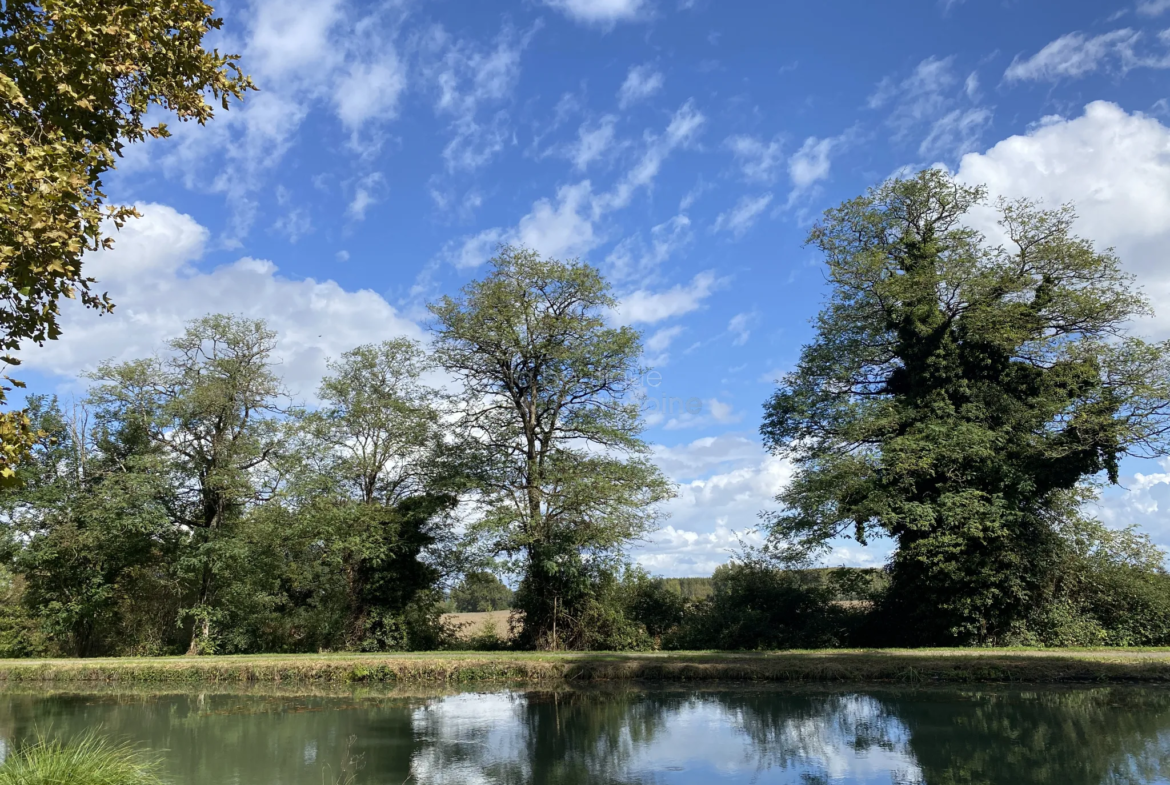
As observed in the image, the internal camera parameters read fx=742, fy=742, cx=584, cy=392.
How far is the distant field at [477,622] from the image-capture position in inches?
982

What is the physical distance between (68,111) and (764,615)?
19081 mm

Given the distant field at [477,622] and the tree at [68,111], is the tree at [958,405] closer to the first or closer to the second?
the distant field at [477,622]

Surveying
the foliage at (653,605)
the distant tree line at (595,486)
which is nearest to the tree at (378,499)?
the distant tree line at (595,486)

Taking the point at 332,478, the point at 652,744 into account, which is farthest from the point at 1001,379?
the point at 332,478

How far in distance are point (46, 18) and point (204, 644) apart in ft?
74.8

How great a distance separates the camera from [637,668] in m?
17.0

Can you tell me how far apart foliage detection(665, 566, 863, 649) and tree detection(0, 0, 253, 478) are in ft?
59.2

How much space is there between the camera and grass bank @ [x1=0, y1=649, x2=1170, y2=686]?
14609 mm

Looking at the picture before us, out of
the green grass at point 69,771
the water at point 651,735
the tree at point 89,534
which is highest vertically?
the tree at point 89,534

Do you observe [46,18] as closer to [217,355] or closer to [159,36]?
[159,36]

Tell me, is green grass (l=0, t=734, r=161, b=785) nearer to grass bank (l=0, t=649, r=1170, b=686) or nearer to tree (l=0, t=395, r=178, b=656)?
grass bank (l=0, t=649, r=1170, b=686)

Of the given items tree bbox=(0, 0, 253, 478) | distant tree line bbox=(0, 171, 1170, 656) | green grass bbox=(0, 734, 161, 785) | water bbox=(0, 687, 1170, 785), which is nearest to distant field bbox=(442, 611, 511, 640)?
distant tree line bbox=(0, 171, 1170, 656)

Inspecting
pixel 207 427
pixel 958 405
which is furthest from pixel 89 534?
pixel 958 405

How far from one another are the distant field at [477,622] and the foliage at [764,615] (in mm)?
6158
